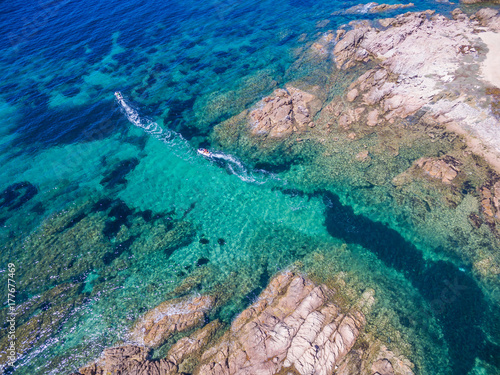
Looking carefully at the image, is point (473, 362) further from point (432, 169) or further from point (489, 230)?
point (432, 169)

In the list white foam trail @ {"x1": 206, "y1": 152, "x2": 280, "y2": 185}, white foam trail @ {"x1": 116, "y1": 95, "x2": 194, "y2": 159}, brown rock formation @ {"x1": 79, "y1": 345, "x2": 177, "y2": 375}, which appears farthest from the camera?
white foam trail @ {"x1": 116, "y1": 95, "x2": 194, "y2": 159}

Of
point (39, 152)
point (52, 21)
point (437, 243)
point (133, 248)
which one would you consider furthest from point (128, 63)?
point (437, 243)

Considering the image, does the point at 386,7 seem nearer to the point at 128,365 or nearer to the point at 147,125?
the point at 147,125

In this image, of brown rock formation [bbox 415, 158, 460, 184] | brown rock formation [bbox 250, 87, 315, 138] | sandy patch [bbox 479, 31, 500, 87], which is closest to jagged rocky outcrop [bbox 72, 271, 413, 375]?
brown rock formation [bbox 415, 158, 460, 184]

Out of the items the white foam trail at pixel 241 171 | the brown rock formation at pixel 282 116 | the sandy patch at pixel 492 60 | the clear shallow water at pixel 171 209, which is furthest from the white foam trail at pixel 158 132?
the sandy patch at pixel 492 60

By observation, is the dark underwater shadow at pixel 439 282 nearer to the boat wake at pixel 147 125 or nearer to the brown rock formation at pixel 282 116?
the brown rock formation at pixel 282 116

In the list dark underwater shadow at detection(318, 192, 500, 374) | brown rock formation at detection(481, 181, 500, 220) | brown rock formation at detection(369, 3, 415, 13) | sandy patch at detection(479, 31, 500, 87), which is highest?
brown rock formation at detection(369, 3, 415, 13)

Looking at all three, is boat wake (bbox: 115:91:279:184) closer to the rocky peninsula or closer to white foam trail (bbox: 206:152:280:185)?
white foam trail (bbox: 206:152:280:185)
